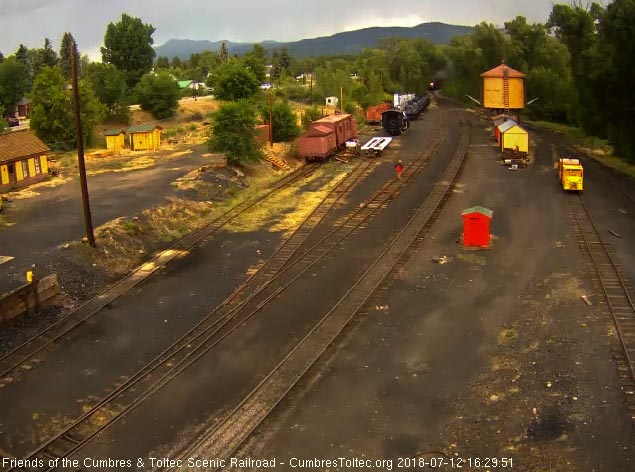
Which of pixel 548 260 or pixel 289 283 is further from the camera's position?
pixel 548 260

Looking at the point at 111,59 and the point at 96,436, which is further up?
the point at 111,59

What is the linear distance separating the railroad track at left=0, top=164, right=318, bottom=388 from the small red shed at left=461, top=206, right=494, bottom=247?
10295 mm

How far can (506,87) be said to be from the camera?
192 ft

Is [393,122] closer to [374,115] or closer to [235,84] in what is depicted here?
[374,115]

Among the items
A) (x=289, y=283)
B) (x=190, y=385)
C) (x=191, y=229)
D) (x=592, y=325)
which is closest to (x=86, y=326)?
(x=190, y=385)

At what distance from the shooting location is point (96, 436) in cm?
1174

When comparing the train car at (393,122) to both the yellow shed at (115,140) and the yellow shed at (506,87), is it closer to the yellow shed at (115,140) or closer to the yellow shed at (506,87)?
the yellow shed at (506,87)

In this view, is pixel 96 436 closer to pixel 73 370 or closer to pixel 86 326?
pixel 73 370

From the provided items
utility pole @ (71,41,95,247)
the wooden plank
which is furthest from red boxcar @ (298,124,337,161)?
the wooden plank

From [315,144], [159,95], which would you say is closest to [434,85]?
[159,95]

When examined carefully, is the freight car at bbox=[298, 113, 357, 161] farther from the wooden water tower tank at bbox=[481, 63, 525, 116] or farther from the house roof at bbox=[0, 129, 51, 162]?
the wooden water tower tank at bbox=[481, 63, 525, 116]

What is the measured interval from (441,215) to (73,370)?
57.6ft

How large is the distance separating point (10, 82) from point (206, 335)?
78.9m

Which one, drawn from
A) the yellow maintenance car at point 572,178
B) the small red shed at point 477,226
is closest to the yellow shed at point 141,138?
the yellow maintenance car at point 572,178
